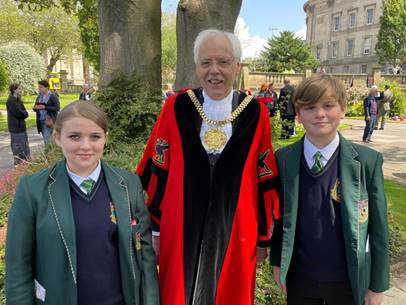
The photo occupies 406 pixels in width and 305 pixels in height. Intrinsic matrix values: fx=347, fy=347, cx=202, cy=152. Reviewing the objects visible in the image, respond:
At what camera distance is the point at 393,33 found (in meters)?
46.2

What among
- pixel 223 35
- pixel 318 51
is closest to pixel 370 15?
pixel 318 51

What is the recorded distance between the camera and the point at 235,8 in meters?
5.33

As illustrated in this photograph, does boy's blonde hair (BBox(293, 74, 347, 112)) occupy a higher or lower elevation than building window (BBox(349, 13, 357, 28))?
lower

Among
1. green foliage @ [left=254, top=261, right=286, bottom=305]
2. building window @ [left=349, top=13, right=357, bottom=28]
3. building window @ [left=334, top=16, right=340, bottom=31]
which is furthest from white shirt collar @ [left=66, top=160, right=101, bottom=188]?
building window @ [left=334, top=16, right=340, bottom=31]

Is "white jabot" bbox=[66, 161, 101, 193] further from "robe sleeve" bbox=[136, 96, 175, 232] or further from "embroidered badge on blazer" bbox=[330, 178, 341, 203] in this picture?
"embroidered badge on blazer" bbox=[330, 178, 341, 203]

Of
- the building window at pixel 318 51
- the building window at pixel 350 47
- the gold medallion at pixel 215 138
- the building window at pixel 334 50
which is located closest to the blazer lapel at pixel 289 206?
the gold medallion at pixel 215 138

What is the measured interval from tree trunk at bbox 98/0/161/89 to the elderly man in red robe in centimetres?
358

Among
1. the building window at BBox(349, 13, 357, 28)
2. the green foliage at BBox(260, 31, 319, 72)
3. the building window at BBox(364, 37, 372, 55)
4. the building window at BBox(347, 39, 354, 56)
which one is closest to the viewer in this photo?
the green foliage at BBox(260, 31, 319, 72)

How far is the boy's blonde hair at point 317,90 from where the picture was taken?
1842mm

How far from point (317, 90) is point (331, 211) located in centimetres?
66

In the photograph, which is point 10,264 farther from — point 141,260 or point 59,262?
point 141,260

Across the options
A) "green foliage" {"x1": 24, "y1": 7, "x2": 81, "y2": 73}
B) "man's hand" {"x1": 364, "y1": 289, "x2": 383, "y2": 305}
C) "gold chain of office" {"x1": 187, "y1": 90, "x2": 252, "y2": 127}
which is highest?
"green foliage" {"x1": 24, "y1": 7, "x2": 81, "y2": 73}

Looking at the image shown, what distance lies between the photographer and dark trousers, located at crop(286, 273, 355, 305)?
1.94m

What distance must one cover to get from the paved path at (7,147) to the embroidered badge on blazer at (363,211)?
26.2ft
